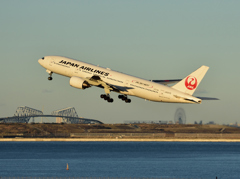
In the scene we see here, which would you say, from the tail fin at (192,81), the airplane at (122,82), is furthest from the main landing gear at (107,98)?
the tail fin at (192,81)

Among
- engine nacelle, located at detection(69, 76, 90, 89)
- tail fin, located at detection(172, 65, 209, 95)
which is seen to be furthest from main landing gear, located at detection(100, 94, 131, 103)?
tail fin, located at detection(172, 65, 209, 95)

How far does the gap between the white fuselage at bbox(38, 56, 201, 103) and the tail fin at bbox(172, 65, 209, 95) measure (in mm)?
1404

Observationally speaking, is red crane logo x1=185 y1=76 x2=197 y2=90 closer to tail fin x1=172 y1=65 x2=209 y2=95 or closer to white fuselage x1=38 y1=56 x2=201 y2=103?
tail fin x1=172 y1=65 x2=209 y2=95

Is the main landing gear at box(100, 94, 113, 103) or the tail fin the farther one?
the main landing gear at box(100, 94, 113, 103)

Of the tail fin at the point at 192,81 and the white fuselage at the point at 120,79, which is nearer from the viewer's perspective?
the white fuselage at the point at 120,79

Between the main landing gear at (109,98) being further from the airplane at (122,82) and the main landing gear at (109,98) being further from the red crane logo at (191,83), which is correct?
the red crane logo at (191,83)

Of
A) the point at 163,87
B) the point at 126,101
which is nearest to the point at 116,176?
the point at 126,101

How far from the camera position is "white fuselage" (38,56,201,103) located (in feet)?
350

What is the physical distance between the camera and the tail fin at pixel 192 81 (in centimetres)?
10675

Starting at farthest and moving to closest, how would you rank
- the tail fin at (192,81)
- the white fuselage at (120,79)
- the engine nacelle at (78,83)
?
1. the engine nacelle at (78,83)
2. the tail fin at (192,81)
3. the white fuselage at (120,79)

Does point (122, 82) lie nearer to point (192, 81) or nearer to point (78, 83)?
point (78, 83)

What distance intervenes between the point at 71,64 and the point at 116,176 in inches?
1449

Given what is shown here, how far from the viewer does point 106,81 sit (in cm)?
11438

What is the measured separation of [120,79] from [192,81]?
15438 mm
